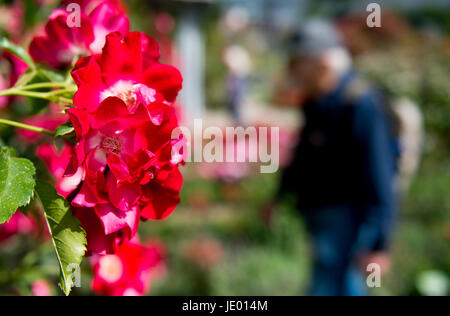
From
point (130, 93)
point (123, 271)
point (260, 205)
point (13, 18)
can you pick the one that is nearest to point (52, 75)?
point (130, 93)

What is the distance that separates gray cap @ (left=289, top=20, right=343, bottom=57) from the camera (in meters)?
1.99

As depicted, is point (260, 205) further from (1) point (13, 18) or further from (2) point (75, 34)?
(2) point (75, 34)

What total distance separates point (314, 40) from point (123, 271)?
1.50 meters

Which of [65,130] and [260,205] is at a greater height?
[65,130]

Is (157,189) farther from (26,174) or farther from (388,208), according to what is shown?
Answer: (388,208)

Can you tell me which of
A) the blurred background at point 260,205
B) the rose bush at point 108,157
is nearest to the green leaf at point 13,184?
the rose bush at point 108,157

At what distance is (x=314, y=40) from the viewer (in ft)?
6.56

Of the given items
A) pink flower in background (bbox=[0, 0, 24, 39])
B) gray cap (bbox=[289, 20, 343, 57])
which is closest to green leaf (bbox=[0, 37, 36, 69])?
pink flower in background (bbox=[0, 0, 24, 39])

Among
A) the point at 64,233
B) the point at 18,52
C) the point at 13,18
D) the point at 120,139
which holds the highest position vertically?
the point at 13,18

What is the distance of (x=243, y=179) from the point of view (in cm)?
473

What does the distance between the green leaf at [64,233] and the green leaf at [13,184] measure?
0.07 feet

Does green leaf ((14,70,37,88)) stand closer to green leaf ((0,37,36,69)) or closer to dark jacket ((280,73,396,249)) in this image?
green leaf ((0,37,36,69))

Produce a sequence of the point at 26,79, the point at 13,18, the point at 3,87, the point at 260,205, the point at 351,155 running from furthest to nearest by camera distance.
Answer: the point at 260,205
the point at 351,155
the point at 13,18
the point at 3,87
the point at 26,79

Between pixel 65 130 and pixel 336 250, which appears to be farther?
pixel 336 250
